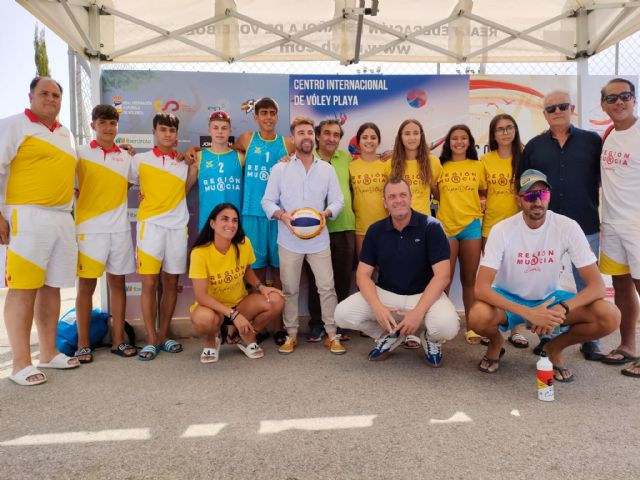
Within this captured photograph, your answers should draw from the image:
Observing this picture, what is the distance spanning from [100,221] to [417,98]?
3.38 m

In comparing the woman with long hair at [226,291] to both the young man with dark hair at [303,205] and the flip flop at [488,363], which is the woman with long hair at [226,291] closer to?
the young man with dark hair at [303,205]

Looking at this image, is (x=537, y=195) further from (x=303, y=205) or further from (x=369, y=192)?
(x=303, y=205)

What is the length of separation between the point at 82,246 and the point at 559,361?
3706 mm

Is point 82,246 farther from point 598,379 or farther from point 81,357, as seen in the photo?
point 598,379

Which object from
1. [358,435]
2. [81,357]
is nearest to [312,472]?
[358,435]

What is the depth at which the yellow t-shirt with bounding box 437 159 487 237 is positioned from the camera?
150 inches

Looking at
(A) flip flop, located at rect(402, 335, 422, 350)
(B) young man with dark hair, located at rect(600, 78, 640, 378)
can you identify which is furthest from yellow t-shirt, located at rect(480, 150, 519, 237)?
(A) flip flop, located at rect(402, 335, 422, 350)

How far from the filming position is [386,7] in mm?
4660

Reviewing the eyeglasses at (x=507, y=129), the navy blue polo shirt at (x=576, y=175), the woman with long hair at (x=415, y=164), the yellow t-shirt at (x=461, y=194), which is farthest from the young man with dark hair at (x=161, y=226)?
the navy blue polo shirt at (x=576, y=175)

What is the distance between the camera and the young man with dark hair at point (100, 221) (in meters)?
3.67

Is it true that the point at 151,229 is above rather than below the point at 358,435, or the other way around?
above

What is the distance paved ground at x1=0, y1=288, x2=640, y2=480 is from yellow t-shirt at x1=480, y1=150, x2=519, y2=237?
1.22 m

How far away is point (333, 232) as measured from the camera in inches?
161

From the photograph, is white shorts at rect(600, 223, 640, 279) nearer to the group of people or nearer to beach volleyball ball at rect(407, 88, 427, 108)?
the group of people
